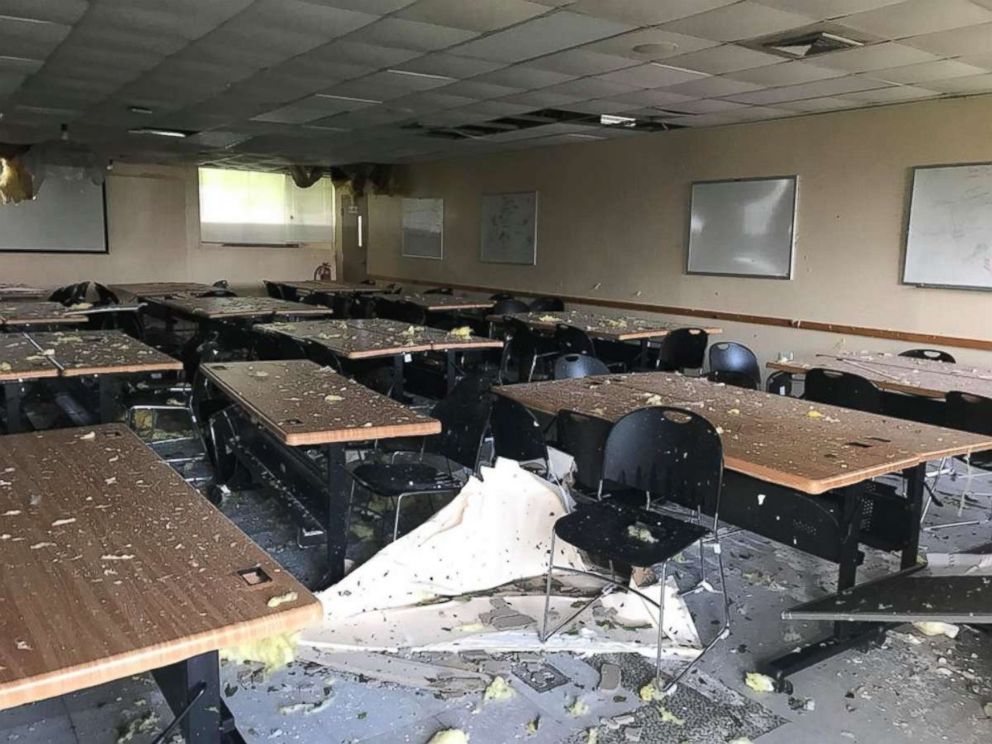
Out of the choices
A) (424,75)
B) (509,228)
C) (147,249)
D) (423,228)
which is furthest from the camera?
(147,249)

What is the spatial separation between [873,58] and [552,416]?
10.5 ft

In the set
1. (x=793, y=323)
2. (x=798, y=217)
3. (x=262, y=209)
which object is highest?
(x=262, y=209)

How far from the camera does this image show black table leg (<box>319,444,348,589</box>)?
3.05m

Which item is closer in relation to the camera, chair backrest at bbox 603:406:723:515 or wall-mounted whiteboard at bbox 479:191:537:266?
chair backrest at bbox 603:406:723:515

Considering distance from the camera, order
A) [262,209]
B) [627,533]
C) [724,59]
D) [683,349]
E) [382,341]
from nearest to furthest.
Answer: [627,533], [724,59], [382,341], [683,349], [262,209]

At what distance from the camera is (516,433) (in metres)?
3.31

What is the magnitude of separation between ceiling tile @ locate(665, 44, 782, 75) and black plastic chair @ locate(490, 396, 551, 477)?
2796mm

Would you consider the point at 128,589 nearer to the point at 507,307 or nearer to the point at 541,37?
the point at 541,37

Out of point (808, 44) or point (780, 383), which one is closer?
point (808, 44)

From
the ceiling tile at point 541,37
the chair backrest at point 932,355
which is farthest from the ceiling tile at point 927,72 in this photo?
the ceiling tile at point 541,37

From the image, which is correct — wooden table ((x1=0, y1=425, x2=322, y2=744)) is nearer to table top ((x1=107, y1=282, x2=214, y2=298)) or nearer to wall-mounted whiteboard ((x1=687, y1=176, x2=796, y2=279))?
wall-mounted whiteboard ((x1=687, y1=176, x2=796, y2=279))

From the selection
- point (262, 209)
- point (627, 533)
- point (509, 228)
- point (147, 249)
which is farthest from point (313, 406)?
point (262, 209)

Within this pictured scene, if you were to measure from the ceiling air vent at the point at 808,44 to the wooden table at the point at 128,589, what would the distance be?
13.4 ft

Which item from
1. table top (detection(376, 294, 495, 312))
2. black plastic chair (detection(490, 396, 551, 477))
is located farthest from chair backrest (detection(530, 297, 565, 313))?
black plastic chair (detection(490, 396, 551, 477))
